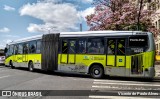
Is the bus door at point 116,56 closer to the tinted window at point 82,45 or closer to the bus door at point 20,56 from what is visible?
the tinted window at point 82,45

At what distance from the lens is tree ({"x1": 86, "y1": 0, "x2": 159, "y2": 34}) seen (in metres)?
32.2

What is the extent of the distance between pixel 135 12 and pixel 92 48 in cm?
1494

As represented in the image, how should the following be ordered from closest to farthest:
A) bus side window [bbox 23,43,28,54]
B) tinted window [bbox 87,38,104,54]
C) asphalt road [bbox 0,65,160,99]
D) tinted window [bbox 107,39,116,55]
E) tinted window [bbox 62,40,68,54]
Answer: asphalt road [bbox 0,65,160,99] < tinted window [bbox 107,39,116,55] < tinted window [bbox 87,38,104,54] < tinted window [bbox 62,40,68,54] < bus side window [bbox 23,43,28,54]

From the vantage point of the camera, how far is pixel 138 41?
17.8 meters

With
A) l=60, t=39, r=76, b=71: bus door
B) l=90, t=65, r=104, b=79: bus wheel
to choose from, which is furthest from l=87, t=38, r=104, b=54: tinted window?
l=60, t=39, r=76, b=71: bus door

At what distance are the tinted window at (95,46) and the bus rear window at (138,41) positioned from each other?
73.4 inches

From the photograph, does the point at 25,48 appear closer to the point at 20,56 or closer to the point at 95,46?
the point at 20,56

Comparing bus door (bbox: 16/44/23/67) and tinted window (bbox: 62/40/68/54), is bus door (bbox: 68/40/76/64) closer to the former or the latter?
tinted window (bbox: 62/40/68/54)

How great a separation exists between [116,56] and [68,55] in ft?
11.6

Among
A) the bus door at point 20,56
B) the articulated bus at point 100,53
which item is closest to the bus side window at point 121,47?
the articulated bus at point 100,53

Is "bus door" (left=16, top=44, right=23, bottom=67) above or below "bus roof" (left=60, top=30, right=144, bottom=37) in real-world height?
below

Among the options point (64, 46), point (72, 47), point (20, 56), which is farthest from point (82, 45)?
point (20, 56)

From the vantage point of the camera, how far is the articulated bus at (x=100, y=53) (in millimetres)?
17500

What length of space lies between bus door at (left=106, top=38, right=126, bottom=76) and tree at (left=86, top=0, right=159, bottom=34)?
13262 millimetres
